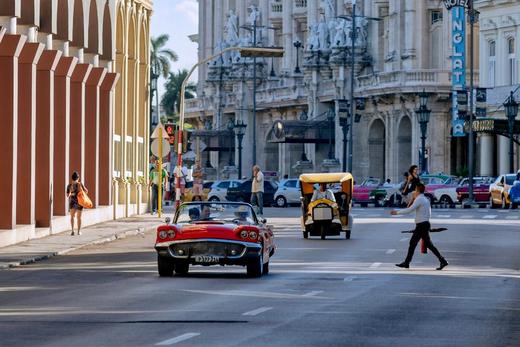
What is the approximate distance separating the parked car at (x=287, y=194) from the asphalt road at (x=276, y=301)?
5130 centimetres

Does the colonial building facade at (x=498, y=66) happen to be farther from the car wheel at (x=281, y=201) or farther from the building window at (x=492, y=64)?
the car wheel at (x=281, y=201)

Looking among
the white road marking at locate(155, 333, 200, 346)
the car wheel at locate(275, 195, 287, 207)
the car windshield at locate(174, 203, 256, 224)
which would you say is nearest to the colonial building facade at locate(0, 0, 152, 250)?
the car windshield at locate(174, 203, 256, 224)

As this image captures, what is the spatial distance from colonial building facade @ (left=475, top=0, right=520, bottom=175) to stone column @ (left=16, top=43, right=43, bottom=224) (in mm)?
50646

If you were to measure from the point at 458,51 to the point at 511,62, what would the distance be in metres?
3.93

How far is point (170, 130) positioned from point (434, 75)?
42415 millimetres

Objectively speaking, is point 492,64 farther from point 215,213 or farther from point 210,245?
point 210,245

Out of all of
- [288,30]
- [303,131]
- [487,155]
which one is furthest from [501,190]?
[288,30]

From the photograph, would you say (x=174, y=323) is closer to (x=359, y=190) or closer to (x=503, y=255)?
(x=503, y=255)

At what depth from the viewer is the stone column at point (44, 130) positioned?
147 ft

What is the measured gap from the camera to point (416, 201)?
3219 cm

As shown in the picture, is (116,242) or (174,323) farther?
(116,242)

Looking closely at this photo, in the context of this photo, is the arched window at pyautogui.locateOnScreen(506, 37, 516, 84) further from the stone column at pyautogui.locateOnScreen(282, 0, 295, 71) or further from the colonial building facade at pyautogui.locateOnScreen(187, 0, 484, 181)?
the stone column at pyautogui.locateOnScreen(282, 0, 295, 71)

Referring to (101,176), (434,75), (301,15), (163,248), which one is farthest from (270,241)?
(301,15)

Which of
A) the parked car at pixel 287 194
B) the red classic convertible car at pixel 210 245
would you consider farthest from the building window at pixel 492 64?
the red classic convertible car at pixel 210 245
